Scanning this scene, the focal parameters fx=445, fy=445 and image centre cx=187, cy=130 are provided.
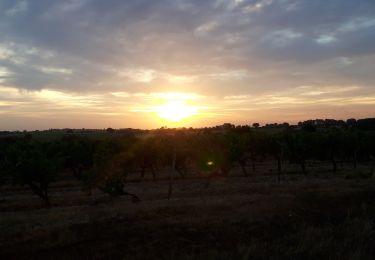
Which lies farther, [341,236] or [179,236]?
[179,236]

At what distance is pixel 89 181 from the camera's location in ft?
118

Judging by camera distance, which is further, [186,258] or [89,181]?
[89,181]

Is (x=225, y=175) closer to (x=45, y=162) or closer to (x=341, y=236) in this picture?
(x=45, y=162)

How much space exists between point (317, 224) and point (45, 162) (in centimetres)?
2591

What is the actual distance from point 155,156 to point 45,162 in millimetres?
30262

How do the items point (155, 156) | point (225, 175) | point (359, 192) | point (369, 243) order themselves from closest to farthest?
1. point (369, 243)
2. point (359, 192)
3. point (225, 175)
4. point (155, 156)

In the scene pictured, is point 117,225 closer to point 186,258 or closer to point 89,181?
point 186,258

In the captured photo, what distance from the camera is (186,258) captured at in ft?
40.3

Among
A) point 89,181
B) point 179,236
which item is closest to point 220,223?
point 179,236

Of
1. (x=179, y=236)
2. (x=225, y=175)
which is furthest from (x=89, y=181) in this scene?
(x=225, y=175)

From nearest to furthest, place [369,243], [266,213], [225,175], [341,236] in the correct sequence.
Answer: [369,243]
[341,236]
[266,213]
[225,175]

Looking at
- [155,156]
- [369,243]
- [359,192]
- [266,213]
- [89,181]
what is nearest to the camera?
[369,243]

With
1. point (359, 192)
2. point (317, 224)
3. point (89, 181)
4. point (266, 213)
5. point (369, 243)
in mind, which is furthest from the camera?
point (89, 181)

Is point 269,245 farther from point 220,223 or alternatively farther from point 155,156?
point 155,156
